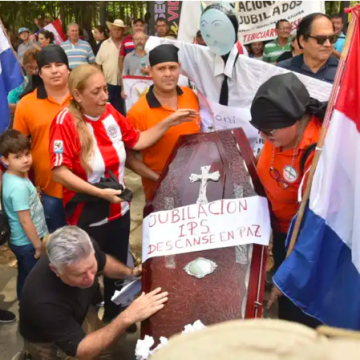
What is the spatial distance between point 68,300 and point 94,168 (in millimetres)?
800

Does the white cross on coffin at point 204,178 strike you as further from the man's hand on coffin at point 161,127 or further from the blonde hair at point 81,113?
the blonde hair at point 81,113

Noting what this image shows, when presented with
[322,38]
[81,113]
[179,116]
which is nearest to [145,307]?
[81,113]

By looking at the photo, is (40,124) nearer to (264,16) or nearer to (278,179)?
(278,179)

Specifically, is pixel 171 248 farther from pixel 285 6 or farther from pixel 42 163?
pixel 285 6

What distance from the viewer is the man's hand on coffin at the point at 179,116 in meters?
3.12

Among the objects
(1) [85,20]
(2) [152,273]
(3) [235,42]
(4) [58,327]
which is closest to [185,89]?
(3) [235,42]

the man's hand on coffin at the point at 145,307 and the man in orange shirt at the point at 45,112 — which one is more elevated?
the man in orange shirt at the point at 45,112

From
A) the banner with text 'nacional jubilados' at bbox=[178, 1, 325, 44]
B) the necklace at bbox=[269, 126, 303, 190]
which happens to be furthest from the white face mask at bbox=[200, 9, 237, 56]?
the banner with text 'nacional jubilados' at bbox=[178, 1, 325, 44]

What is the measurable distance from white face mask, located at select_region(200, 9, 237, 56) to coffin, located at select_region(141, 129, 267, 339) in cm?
59

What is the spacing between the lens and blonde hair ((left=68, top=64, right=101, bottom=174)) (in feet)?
9.09

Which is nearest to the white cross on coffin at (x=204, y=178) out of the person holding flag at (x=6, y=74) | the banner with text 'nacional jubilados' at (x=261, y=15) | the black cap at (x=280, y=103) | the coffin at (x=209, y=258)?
the coffin at (x=209, y=258)

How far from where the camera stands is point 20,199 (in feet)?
10.2

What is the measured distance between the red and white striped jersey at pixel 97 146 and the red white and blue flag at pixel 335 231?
1174 mm

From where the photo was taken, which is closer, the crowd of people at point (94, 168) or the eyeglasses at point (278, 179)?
the crowd of people at point (94, 168)
